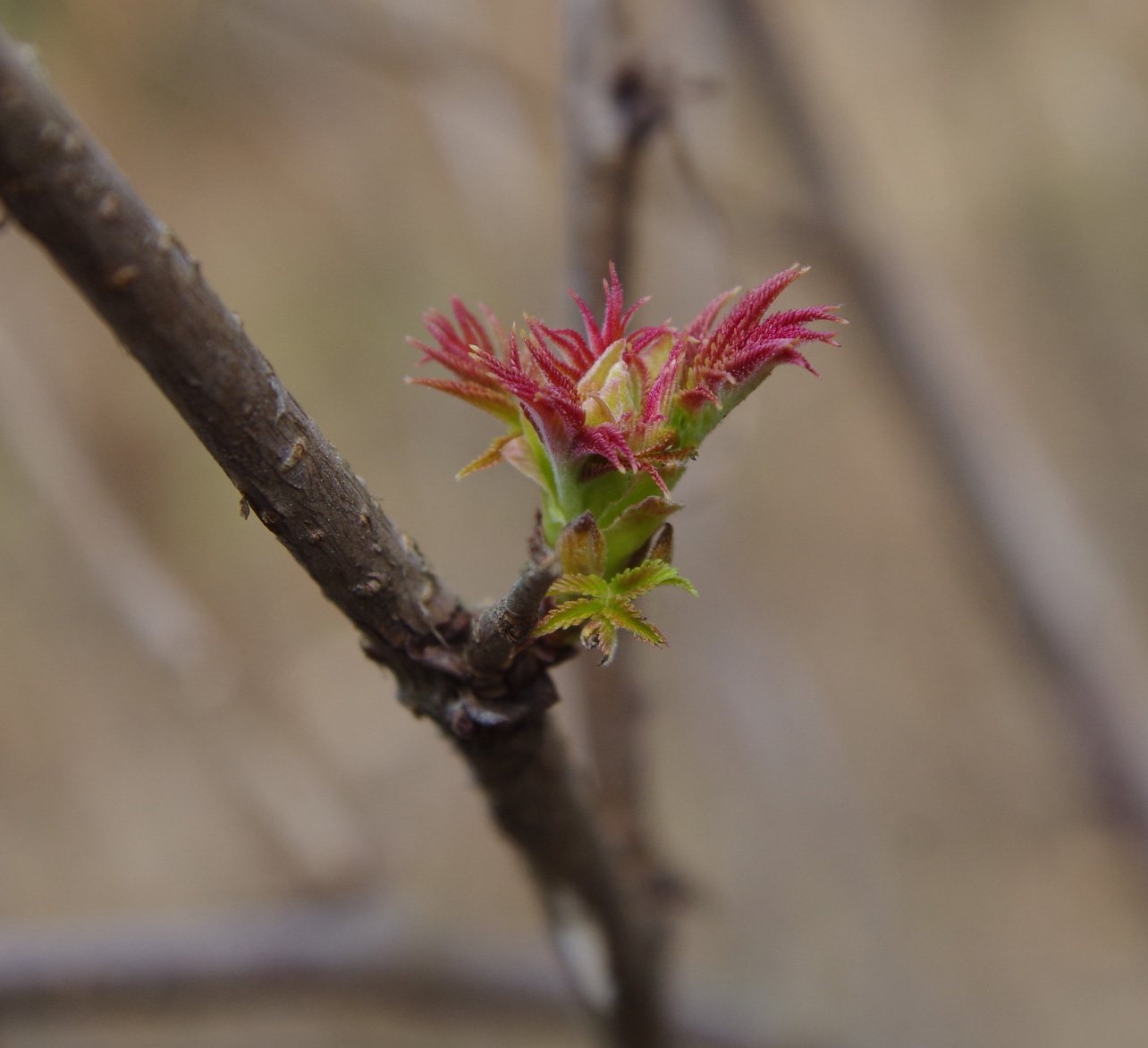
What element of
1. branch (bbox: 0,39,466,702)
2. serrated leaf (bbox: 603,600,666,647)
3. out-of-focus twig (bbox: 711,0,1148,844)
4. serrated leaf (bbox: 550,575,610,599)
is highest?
branch (bbox: 0,39,466,702)

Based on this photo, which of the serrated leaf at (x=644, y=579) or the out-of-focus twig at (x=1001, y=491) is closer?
the serrated leaf at (x=644, y=579)

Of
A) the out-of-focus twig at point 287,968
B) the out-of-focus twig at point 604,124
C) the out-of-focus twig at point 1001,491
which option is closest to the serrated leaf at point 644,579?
the out-of-focus twig at point 604,124

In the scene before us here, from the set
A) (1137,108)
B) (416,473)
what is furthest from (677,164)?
(1137,108)

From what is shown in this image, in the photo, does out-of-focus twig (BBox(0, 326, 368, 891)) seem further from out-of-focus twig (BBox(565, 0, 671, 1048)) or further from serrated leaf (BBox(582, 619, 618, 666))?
serrated leaf (BBox(582, 619, 618, 666))

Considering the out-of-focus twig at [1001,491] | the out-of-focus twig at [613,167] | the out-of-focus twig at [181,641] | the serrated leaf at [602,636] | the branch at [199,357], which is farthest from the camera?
the out-of-focus twig at [1001,491]

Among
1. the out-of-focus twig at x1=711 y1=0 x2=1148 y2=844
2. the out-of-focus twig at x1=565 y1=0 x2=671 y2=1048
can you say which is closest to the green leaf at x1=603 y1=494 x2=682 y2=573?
the out-of-focus twig at x1=565 y1=0 x2=671 y2=1048

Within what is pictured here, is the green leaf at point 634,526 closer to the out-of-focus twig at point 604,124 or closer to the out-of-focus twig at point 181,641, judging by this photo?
the out-of-focus twig at point 604,124

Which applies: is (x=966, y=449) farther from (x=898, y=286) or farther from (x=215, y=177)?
(x=215, y=177)
